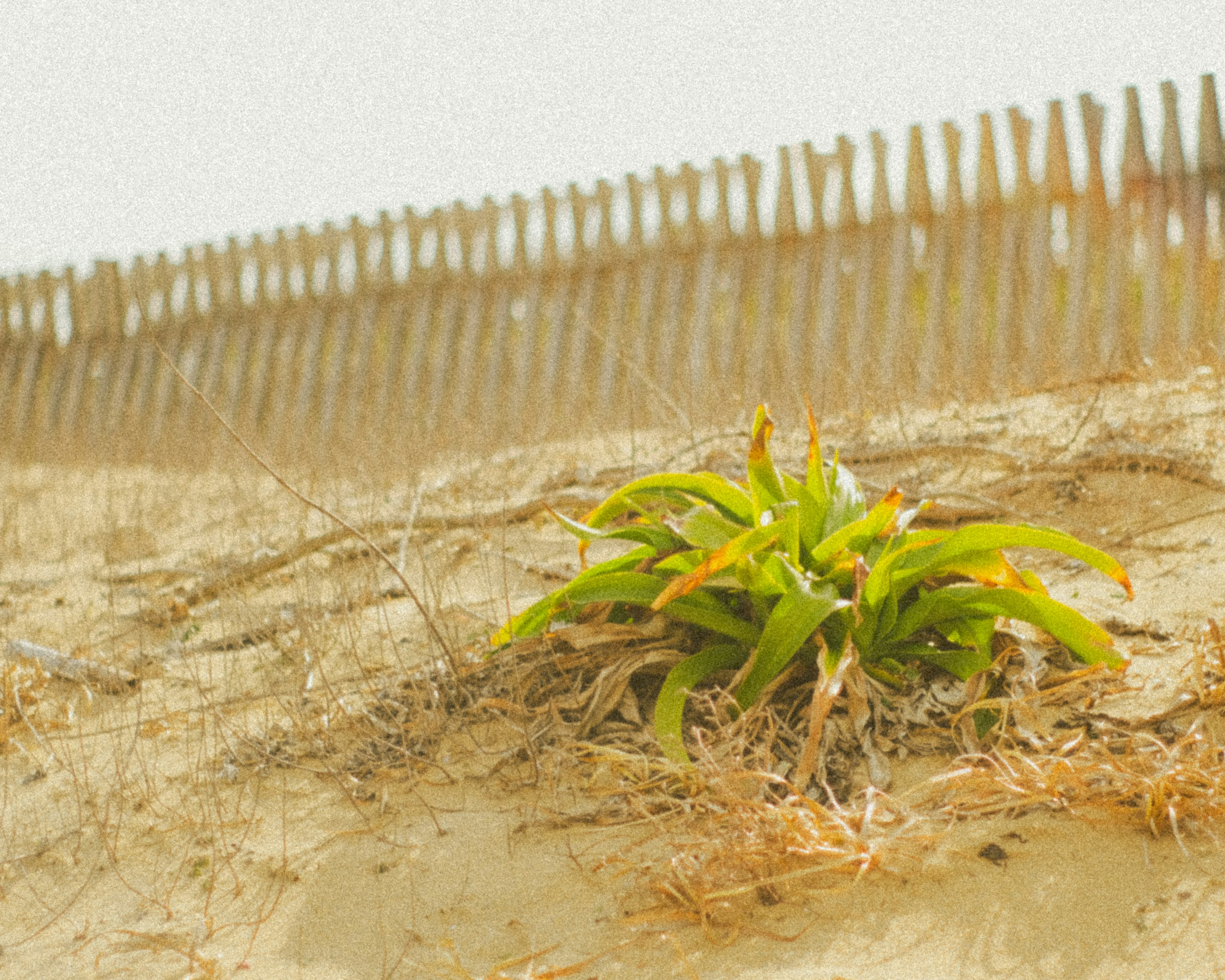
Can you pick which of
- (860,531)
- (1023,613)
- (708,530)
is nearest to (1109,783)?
(1023,613)

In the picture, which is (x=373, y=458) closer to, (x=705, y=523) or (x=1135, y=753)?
(x=705, y=523)

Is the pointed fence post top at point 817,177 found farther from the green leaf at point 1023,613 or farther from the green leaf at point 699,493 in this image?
the green leaf at point 1023,613

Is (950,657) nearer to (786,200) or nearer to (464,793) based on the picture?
(464,793)

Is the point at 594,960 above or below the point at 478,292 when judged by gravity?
below

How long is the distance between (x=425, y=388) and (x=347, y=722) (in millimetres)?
5195

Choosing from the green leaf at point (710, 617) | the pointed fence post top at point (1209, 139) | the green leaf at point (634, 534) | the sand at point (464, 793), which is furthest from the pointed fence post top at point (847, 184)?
the green leaf at point (710, 617)

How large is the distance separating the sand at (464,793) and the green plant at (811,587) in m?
0.24

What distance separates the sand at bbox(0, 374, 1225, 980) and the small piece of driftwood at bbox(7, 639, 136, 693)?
4 cm

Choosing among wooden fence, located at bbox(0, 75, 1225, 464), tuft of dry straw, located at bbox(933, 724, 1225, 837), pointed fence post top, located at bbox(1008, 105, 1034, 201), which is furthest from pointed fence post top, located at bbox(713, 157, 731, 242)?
tuft of dry straw, located at bbox(933, 724, 1225, 837)

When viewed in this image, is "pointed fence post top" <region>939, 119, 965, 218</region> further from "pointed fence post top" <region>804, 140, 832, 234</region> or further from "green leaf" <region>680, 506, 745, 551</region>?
"green leaf" <region>680, 506, 745, 551</region>

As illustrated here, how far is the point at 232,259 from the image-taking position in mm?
8039

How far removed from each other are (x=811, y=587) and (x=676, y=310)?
4.85 metres

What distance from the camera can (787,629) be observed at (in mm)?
2152

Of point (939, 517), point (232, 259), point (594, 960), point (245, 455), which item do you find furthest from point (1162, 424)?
point (232, 259)
